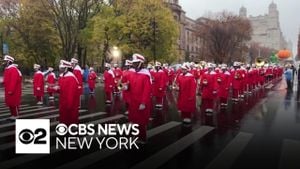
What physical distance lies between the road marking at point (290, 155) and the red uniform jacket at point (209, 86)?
6.45m

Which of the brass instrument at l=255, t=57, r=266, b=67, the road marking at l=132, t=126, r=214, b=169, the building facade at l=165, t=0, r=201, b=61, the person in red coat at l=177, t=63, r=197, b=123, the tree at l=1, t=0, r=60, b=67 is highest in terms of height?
the building facade at l=165, t=0, r=201, b=61

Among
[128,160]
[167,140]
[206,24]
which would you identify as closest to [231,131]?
[167,140]

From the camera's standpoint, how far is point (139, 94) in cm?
919

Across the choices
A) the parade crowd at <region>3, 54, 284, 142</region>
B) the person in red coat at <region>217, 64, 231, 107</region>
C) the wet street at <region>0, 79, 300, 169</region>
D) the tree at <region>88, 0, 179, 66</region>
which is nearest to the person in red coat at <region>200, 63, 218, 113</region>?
the parade crowd at <region>3, 54, 284, 142</region>

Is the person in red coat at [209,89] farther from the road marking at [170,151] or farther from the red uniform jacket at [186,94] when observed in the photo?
the road marking at [170,151]

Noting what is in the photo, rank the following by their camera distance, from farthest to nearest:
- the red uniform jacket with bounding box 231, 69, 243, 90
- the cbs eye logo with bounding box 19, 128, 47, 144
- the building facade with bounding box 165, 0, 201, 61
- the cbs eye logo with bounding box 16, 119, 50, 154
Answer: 1. the building facade with bounding box 165, 0, 201, 61
2. the red uniform jacket with bounding box 231, 69, 243, 90
3. the cbs eye logo with bounding box 19, 128, 47, 144
4. the cbs eye logo with bounding box 16, 119, 50, 154

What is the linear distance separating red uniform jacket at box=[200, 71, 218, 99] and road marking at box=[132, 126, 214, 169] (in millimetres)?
5116

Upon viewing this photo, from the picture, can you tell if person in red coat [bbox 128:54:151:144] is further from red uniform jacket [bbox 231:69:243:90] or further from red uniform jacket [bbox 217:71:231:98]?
red uniform jacket [bbox 231:69:243:90]

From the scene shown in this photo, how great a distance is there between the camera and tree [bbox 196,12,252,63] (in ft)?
222

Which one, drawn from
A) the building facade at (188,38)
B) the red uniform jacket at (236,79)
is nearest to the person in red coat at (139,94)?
the red uniform jacket at (236,79)

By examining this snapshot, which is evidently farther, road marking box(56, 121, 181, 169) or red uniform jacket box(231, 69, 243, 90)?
red uniform jacket box(231, 69, 243, 90)

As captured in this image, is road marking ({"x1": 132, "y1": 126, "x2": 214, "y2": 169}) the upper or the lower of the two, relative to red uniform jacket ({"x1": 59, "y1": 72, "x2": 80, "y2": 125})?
lower

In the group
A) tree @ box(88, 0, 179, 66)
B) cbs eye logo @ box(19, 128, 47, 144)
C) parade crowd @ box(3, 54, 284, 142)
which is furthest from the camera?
tree @ box(88, 0, 179, 66)

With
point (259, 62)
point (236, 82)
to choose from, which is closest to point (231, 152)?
point (236, 82)
